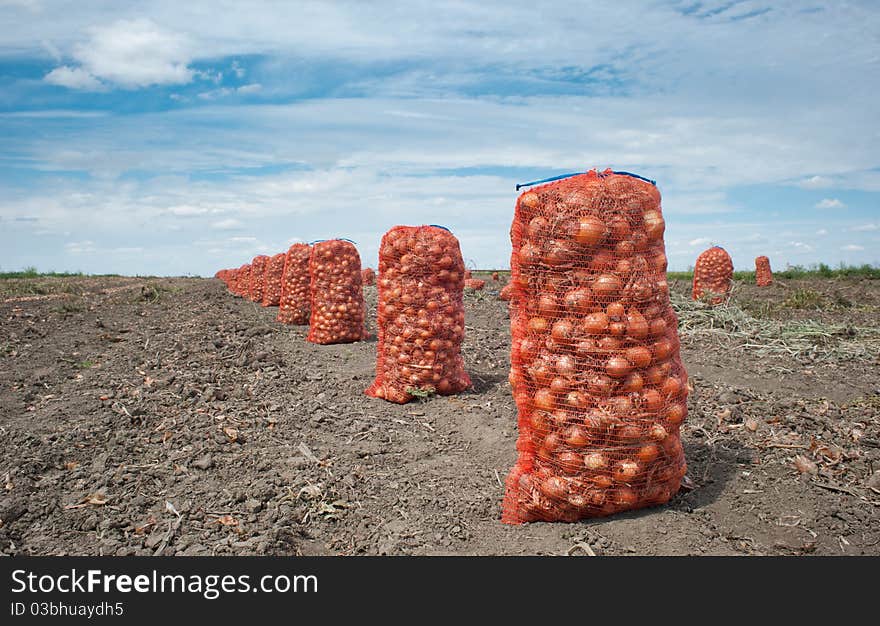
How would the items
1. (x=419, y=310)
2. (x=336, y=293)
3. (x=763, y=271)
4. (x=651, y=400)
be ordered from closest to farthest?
(x=651, y=400), (x=419, y=310), (x=336, y=293), (x=763, y=271)

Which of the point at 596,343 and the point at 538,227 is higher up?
the point at 538,227

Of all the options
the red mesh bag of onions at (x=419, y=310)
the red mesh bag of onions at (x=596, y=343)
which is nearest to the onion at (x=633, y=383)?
the red mesh bag of onions at (x=596, y=343)

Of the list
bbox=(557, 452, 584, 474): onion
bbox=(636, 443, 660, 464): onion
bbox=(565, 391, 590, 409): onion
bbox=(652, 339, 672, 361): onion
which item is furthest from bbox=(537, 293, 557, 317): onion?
bbox=(636, 443, 660, 464): onion

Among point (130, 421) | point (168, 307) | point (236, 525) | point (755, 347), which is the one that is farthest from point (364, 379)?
point (168, 307)

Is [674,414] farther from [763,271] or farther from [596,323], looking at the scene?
[763,271]

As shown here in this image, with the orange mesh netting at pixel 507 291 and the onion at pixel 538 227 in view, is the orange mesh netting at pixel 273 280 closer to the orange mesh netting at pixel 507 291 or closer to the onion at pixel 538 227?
the orange mesh netting at pixel 507 291

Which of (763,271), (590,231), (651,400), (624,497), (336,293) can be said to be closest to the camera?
(590,231)

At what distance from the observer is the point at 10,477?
514 centimetres

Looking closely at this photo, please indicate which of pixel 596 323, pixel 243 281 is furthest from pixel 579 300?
pixel 243 281

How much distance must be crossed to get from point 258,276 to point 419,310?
13.7 meters

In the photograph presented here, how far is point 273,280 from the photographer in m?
17.0

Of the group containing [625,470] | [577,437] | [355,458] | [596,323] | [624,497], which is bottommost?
[355,458]

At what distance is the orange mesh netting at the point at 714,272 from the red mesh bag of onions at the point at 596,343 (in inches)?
483

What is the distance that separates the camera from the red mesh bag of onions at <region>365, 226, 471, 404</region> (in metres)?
6.70
